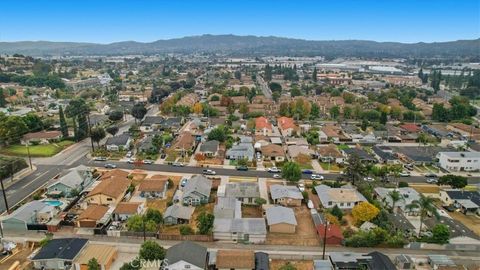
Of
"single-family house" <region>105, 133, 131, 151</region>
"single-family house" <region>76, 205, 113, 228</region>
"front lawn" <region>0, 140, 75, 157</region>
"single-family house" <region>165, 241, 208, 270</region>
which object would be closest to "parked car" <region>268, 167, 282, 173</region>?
"single-family house" <region>76, 205, 113, 228</region>

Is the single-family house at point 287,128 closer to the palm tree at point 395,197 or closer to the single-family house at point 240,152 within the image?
the single-family house at point 240,152

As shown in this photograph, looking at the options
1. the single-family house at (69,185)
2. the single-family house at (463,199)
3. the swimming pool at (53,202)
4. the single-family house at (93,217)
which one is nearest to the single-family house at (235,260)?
the single-family house at (93,217)

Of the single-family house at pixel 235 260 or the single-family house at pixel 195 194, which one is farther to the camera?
the single-family house at pixel 195 194

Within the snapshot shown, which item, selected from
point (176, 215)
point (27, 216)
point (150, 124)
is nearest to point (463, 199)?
point (176, 215)

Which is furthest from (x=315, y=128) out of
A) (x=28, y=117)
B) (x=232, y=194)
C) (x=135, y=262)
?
(x=28, y=117)

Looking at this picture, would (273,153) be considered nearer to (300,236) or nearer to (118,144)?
(300,236)

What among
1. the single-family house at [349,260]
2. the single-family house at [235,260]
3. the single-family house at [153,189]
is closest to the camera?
the single-family house at [235,260]
